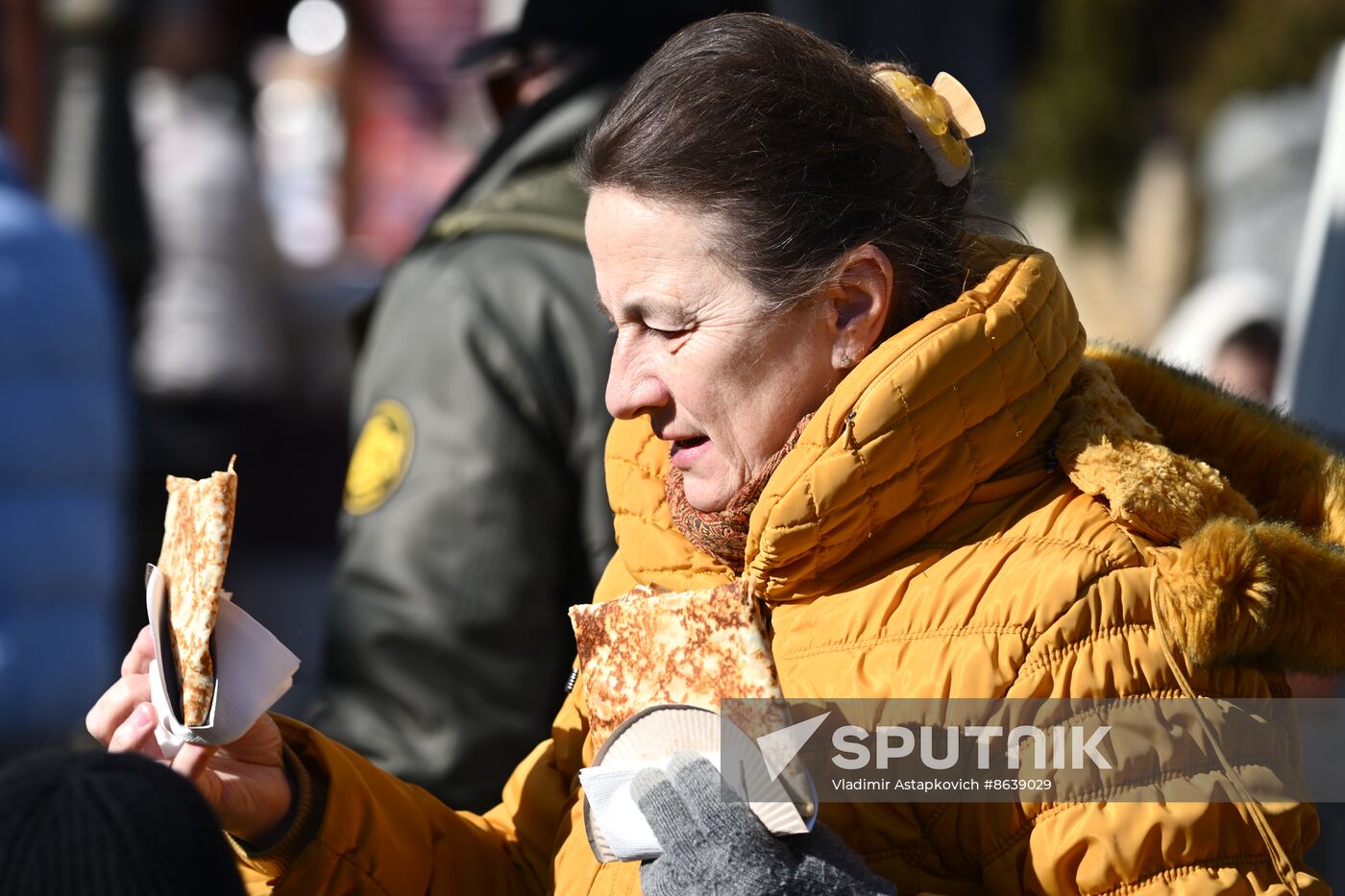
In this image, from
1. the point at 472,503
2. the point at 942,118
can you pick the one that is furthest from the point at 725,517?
the point at 472,503

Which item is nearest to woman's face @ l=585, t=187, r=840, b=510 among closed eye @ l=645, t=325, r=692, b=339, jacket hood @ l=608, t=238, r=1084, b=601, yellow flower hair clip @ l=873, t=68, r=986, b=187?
closed eye @ l=645, t=325, r=692, b=339

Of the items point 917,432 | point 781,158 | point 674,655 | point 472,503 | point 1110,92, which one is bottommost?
point 1110,92

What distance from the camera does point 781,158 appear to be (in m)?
1.76

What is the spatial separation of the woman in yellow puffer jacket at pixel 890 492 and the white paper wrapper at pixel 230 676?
4cm

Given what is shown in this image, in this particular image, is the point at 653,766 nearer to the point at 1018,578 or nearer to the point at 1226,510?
the point at 1018,578

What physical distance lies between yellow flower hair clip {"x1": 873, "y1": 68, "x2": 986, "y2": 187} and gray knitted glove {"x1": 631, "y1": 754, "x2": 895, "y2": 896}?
758mm

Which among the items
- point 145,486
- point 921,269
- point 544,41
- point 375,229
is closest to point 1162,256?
point 375,229

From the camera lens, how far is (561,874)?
6.22ft

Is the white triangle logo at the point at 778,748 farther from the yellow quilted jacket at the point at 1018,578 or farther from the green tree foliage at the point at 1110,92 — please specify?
the green tree foliage at the point at 1110,92

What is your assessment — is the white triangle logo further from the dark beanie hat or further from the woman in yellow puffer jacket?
the dark beanie hat

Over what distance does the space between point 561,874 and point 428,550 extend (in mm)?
836

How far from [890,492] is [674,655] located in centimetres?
28

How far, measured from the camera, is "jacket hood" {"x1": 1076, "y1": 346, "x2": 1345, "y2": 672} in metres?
1.61

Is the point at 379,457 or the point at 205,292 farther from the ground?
the point at 379,457
